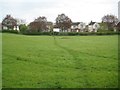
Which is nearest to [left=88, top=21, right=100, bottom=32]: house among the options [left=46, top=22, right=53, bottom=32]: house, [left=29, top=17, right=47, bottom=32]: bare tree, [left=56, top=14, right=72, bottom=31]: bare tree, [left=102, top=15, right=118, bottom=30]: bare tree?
[left=102, top=15, right=118, bottom=30]: bare tree

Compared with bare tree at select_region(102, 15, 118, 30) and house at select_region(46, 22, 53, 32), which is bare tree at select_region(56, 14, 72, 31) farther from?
bare tree at select_region(102, 15, 118, 30)

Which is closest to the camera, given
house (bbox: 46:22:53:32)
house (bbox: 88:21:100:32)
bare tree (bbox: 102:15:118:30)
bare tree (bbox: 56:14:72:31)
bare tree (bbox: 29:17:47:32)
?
bare tree (bbox: 29:17:47:32)

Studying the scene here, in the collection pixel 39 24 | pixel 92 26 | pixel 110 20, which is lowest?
pixel 92 26

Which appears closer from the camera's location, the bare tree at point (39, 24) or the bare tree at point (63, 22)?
the bare tree at point (39, 24)

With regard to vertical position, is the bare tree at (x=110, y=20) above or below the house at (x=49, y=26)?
above

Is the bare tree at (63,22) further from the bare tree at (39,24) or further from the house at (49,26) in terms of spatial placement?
the bare tree at (39,24)

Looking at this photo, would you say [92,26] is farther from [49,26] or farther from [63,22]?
[49,26]

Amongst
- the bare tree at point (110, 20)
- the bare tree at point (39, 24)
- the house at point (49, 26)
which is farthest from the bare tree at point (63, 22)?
the bare tree at point (110, 20)

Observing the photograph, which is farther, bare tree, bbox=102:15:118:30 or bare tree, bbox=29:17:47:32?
bare tree, bbox=102:15:118:30

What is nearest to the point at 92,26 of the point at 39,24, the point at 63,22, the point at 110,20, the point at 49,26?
the point at 110,20

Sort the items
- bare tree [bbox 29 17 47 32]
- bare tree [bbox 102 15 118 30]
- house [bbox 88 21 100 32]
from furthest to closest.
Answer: house [bbox 88 21 100 32], bare tree [bbox 102 15 118 30], bare tree [bbox 29 17 47 32]

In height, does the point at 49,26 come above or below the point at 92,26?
below

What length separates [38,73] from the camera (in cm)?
1324

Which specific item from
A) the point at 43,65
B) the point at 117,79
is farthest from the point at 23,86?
the point at 43,65
